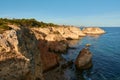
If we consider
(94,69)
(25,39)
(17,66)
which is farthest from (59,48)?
(17,66)

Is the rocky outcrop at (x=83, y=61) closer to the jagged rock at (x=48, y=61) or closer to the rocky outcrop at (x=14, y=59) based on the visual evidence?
the jagged rock at (x=48, y=61)

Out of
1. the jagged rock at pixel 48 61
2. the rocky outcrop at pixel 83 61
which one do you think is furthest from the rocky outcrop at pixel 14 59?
the rocky outcrop at pixel 83 61

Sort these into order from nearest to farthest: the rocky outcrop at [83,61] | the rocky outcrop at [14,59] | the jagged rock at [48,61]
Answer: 1. the rocky outcrop at [14,59]
2. the jagged rock at [48,61]
3. the rocky outcrop at [83,61]

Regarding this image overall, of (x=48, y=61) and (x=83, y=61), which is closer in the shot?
(x=48, y=61)

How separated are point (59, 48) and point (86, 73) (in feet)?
81.5

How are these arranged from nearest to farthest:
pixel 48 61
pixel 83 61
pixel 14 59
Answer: pixel 14 59 < pixel 48 61 < pixel 83 61

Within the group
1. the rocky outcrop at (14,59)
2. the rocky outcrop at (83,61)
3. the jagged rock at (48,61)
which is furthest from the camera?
the rocky outcrop at (83,61)

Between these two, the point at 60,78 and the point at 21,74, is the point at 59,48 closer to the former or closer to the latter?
the point at 60,78

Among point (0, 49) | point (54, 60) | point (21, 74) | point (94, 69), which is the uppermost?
point (0, 49)

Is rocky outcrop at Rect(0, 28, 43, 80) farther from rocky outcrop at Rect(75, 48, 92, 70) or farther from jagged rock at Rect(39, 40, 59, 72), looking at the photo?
rocky outcrop at Rect(75, 48, 92, 70)

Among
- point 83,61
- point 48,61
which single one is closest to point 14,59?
point 48,61

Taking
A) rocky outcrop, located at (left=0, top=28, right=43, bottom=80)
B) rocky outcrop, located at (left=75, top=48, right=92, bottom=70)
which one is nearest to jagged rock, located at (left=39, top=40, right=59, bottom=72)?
rocky outcrop, located at (left=75, top=48, right=92, bottom=70)

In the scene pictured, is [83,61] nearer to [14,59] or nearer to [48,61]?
[48,61]

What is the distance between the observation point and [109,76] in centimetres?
3575
